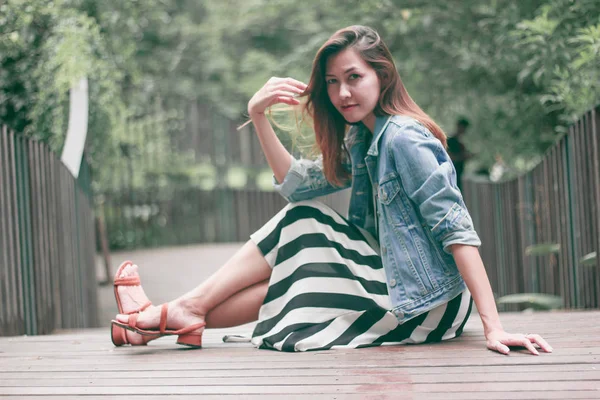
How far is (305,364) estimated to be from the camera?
92.7 inches

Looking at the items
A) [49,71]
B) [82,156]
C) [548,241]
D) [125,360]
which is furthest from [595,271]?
[49,71]

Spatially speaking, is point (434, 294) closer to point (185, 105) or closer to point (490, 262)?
point (490, 262)

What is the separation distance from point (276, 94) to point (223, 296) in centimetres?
80

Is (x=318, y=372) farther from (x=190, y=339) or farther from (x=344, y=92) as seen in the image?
(x=344, y=92)

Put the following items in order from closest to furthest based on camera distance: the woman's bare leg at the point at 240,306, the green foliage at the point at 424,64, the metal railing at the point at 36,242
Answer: the woman's bare leg at the point at 240,306 < the metal railing at the point at 36,242 < the green foliage at the point at 424,64

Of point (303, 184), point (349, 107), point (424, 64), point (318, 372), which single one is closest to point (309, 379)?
point (318, 372)

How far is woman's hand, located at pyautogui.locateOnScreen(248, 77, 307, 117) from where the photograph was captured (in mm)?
2686

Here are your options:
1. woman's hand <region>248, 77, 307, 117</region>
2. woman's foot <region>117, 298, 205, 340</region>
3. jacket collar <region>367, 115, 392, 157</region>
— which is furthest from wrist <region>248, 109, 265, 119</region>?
woman's foot <region>117, 298, 205, 340</region>

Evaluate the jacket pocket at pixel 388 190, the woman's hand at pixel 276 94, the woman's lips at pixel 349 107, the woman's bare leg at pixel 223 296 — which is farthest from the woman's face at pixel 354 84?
the woman's bare leg at pixel 223 296

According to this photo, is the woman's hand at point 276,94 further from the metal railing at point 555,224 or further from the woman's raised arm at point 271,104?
the metal railing at point 555,224

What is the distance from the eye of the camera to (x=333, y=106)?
112 inches

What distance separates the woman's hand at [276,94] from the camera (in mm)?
2686

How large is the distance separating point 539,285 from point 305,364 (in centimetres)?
349

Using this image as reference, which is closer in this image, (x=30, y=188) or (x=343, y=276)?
(x=343, y=276)
